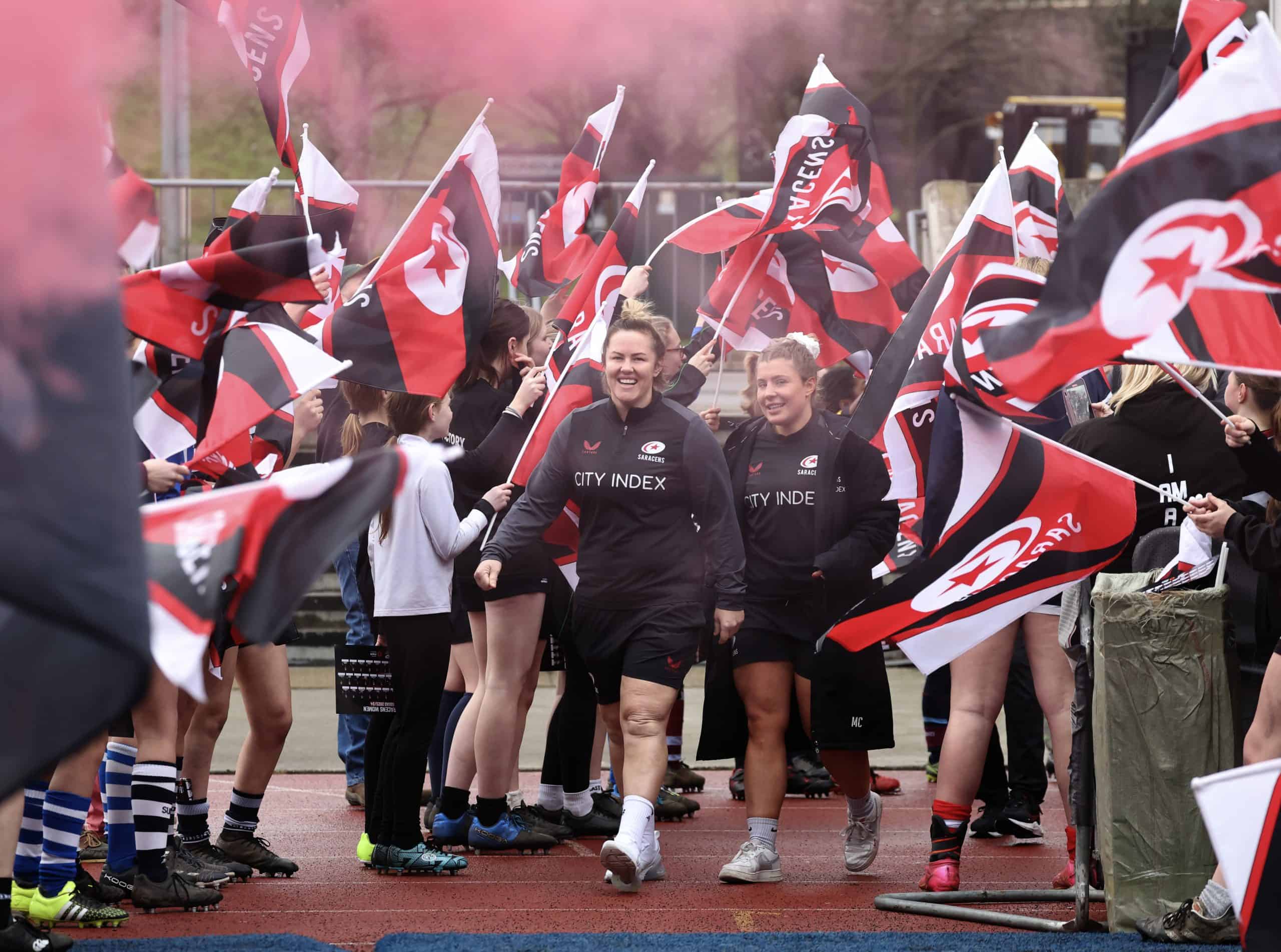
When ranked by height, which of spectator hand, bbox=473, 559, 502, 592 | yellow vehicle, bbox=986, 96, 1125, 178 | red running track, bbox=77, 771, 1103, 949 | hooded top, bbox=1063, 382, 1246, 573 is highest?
yellow vehicle, bbox=986, 96, 1125, 178

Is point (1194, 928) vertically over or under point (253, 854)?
over

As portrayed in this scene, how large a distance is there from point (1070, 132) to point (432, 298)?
14.2 metres

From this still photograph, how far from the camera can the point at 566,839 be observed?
7094 millimetres

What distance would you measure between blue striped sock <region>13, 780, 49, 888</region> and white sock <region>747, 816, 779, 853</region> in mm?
2575

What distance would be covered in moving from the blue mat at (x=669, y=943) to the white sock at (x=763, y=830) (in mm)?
889

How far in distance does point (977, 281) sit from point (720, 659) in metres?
2.16

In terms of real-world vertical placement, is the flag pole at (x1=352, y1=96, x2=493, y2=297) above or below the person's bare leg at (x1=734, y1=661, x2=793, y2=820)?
above

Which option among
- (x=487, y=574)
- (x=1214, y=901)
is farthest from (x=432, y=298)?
(x=1214, y=901)

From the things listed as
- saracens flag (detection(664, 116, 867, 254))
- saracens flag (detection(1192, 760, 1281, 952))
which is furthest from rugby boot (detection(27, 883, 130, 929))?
saracens flag (detection(664, 116, 867, 254))

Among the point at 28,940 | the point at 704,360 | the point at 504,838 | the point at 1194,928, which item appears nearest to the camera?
the point at 28,940

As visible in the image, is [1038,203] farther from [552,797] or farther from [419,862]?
[419,862]

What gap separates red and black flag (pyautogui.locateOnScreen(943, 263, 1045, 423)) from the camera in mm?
5113

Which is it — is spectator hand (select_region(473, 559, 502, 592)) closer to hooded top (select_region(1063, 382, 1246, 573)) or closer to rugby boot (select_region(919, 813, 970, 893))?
rugby boot (select_region(919, 813, 970, 893))

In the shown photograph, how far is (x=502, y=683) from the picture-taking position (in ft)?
21.6
